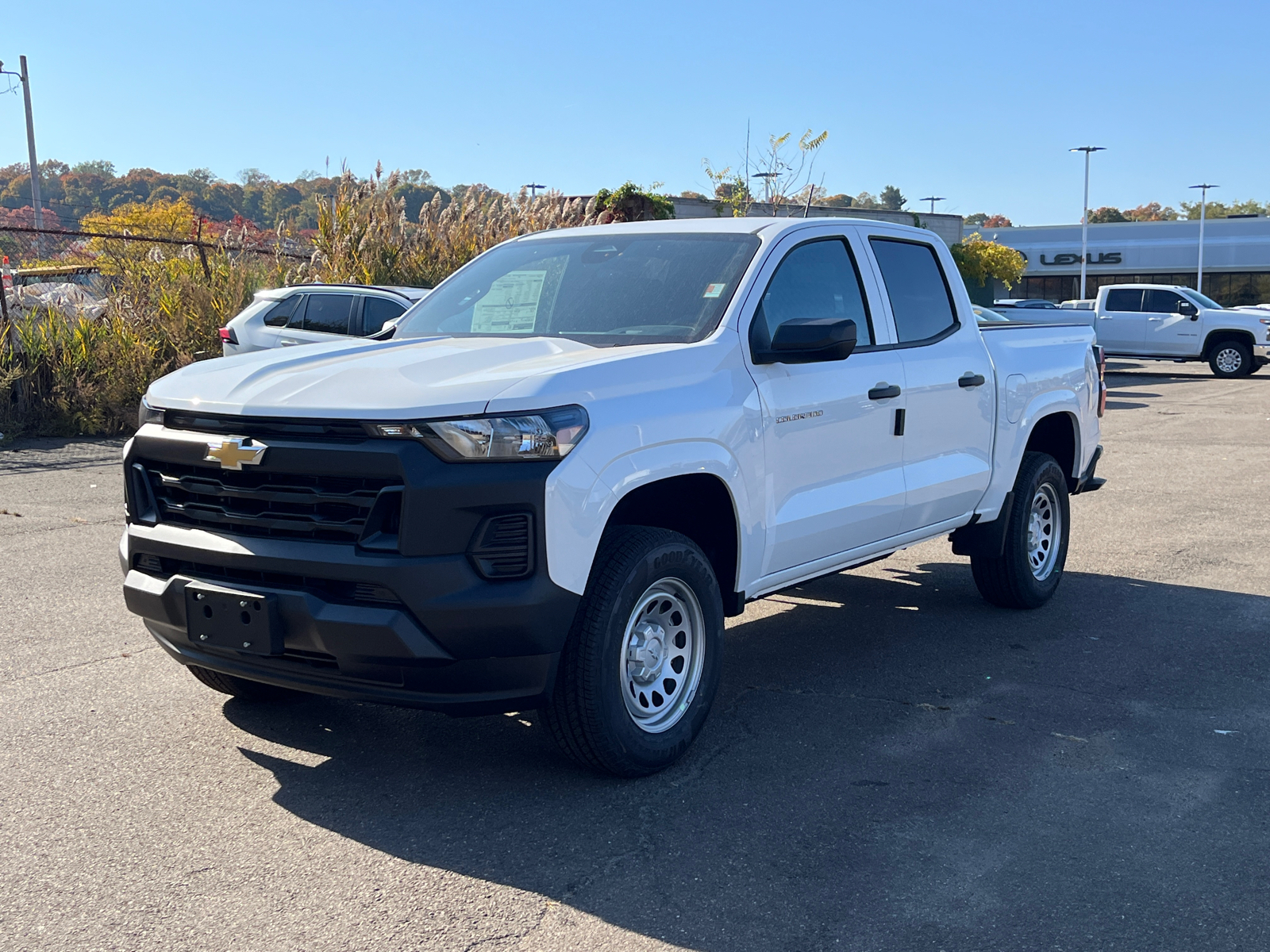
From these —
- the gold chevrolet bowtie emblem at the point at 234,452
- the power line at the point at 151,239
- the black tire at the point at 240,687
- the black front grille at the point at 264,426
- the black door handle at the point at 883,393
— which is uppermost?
the power line at the point at 151,239

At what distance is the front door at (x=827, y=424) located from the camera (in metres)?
4.84

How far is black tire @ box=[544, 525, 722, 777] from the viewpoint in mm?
4043

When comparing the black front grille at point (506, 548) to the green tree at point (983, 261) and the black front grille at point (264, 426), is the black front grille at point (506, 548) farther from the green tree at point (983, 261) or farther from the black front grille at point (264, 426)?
the green tree at point (983, 261)

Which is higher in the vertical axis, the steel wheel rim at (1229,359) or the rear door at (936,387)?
the rear door at (936,387)

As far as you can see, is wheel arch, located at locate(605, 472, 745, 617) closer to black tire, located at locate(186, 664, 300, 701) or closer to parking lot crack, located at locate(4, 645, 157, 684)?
black tire, located at locate(186, 664, 300, 701)

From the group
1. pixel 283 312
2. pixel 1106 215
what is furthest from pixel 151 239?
pixel 1106 215

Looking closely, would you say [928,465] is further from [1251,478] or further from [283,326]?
[283,326]

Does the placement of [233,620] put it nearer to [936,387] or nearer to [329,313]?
[936,387]

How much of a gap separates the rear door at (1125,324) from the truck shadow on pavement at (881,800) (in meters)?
23.7

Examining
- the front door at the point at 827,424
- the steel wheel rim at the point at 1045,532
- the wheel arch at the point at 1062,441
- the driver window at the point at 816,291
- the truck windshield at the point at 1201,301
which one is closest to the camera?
the front door at the point at 827,424

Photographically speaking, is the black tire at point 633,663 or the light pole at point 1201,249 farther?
the light pole at point 1201,249

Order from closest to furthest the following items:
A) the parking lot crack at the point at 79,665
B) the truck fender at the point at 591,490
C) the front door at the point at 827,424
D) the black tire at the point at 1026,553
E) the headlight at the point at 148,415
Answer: the truck fender at the point at 591,490
the headlight at the point at 148,415
the front door at the point at 827,424
the parking lot crack at the point at 79,665
the black tire at the point at 1026,553

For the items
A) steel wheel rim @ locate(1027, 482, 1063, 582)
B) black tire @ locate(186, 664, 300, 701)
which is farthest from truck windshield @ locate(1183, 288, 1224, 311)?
black tire @ locate(186, 664, 300, 701)

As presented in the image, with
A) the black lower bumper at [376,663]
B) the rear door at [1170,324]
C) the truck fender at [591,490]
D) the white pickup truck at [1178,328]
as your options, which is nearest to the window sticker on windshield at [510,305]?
the truck fender at [591,490]
